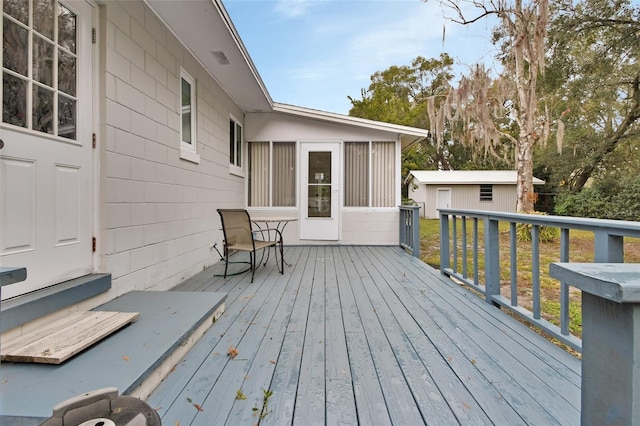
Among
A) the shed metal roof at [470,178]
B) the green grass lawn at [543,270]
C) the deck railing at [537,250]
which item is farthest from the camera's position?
the shed metal roof at [470,178]

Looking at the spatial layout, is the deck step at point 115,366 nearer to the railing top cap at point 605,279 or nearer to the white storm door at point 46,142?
the white storm door at point 46,142

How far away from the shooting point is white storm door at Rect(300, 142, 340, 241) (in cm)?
642

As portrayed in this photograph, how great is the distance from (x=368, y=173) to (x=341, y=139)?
0.90 metres

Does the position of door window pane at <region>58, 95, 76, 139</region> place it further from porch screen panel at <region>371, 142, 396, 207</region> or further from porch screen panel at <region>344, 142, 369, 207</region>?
porch screen panel at <region>371, 142, 396, 207</region>

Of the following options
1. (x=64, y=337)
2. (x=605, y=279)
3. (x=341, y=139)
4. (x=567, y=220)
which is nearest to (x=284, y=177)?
(x=341, y=139)

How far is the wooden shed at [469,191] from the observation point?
17.0m

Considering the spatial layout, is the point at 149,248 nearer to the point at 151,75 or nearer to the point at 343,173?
the point at 151,75

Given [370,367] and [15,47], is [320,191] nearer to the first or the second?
[370,367]

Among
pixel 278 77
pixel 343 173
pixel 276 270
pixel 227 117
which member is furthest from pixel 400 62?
pixel 276 270

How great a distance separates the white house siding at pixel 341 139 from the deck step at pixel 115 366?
4445mm

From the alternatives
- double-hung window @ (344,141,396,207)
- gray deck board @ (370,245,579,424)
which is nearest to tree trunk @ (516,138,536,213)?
double-hung window @ (344,141,396,207)

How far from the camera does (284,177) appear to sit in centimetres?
654

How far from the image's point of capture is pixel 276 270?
13.8 ft

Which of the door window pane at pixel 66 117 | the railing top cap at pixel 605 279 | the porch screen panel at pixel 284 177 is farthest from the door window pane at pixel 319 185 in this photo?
the railing top cap at pixel 605 279
